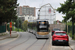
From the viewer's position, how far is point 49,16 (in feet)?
346

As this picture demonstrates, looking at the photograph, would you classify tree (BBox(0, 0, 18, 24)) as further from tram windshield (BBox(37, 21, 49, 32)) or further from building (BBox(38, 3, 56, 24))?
building (BBox(38, 3, 56, 24))

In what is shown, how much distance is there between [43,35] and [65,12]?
31.7 feet

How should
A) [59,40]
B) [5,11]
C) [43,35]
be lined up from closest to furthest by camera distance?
1. [59,40]
2. [43,35]
3. [5,11]

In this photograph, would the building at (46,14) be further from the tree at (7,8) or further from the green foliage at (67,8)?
the green foliage at (67,8)

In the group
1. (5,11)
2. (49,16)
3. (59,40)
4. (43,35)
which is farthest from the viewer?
(49,16)

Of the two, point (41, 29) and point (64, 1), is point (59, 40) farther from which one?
point (41, 29)

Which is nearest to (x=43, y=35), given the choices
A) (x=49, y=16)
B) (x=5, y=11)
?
(x=5, y=11)

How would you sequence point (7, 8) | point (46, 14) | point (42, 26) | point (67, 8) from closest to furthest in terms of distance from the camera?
point (67, 8) < point (42, 26) < point (7, 8) < point (46, 14)

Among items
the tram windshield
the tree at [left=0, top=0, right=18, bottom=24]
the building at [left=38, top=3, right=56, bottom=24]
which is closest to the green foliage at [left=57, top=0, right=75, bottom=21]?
the tram windshield

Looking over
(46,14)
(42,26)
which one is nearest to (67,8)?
(42,26)

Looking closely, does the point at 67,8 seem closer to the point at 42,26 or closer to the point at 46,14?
the point at 42,26

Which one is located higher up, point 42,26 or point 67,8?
point 67,8

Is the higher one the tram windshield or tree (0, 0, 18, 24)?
tree (0, 0, 18, 24)

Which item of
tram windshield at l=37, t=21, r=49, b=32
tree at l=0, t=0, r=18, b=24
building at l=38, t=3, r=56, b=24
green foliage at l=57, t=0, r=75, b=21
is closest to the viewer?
green foliage at l=57, t=0, r=75, b=21
